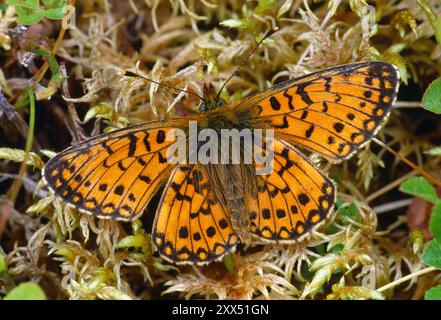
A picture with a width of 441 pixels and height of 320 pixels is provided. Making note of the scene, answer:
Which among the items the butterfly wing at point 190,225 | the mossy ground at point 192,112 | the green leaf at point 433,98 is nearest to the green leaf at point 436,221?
the mossy ground at point 192,112

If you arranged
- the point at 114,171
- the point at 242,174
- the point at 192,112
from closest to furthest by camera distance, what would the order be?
the point at 114,171, the point at 242,174, the point at 192,112

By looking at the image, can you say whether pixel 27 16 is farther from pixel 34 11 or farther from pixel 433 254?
pixel 433 254

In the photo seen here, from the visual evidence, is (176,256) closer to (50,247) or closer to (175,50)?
(50,247)

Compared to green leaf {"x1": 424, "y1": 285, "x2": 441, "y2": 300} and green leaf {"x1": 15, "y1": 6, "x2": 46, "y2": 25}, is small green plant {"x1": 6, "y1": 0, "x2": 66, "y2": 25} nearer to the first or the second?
green leaf {"x1": 15, "y1": 6, "x2": 46, "y2": 25}

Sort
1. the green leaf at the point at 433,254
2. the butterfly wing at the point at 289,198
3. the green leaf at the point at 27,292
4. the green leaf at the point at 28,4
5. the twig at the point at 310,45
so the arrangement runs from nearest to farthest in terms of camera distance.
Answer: the green leaf at the point at 27,292
the green leaf at the point at 433,254
the butterfly wing at the point at 289,198
the green leaf at the point at 28,4
the twig at the point at 310,45

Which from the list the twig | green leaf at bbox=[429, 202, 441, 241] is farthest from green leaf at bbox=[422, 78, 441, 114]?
the twig

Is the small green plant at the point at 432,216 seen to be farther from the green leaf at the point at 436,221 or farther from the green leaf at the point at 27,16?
the green leaf at the point at 27,16

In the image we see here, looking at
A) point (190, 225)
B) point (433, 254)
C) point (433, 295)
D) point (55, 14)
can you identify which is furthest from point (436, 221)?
point (55, 14)
